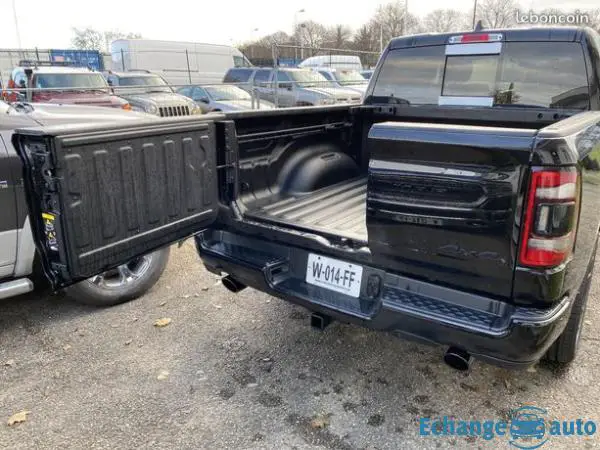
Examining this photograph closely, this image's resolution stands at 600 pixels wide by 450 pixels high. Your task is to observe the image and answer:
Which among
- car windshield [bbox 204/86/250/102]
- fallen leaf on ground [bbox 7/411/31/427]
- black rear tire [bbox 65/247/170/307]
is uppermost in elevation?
car windshield [bbox 204/86/250/102]

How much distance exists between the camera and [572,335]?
2.87 metres

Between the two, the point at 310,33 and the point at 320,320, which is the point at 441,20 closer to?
the point at 310,33

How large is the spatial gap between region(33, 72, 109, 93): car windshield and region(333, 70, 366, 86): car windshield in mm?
8482

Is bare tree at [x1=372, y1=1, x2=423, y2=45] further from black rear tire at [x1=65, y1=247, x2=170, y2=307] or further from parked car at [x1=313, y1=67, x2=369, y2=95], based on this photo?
black rear tire at [x1=65, y1=247, x2=170, y2=307]

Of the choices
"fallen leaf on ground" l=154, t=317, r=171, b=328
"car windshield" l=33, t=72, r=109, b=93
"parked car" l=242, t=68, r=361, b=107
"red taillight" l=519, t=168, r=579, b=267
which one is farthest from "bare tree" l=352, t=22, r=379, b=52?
"red taillight" l=519, t=168, r=579, b=267

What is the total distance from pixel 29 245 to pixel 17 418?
4.06 ft

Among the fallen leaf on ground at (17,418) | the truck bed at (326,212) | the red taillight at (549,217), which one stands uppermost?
the red taillight at (549,217)

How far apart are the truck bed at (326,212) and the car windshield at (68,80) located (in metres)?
11.4

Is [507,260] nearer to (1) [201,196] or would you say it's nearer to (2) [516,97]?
(1) [201,196]

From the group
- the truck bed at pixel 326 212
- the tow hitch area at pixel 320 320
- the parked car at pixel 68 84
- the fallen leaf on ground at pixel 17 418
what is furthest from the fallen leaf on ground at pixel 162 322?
the parked car at pixel 68 84

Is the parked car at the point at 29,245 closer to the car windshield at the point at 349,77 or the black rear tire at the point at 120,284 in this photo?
the black rear tire at the point at 120,284

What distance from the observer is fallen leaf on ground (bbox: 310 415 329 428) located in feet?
8.66

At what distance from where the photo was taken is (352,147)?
4297 millimetres

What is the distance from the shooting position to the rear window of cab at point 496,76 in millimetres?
3240
